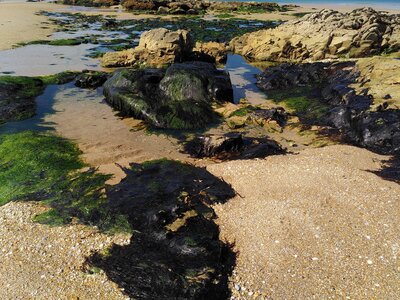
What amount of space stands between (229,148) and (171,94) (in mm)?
6301

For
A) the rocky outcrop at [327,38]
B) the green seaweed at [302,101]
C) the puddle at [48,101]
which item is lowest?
the puddle at [48,101]

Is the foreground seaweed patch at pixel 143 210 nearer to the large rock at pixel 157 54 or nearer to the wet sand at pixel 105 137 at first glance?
the wet sand at pixel 105 137

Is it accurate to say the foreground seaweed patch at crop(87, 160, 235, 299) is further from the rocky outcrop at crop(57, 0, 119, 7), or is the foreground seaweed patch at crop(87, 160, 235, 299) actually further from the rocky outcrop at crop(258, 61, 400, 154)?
the rocky outcrop at crop(57, 0, 119, 7)

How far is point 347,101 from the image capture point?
1648 cm

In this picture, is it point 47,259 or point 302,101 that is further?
point 302,101

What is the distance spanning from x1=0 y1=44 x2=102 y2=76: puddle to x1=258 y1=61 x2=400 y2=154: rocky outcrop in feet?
44.4

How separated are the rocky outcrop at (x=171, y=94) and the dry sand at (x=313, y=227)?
497 cm

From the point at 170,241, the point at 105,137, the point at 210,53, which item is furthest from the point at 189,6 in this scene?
the point at 170,241

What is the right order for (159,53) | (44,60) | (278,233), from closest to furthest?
(278,233)
(159,53)
(44,60)

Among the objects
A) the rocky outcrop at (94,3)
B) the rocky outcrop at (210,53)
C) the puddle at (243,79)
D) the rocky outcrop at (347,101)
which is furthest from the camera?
the rocky outcrop at (94,3)

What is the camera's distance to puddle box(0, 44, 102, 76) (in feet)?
78.1

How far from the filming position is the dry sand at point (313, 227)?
725cm

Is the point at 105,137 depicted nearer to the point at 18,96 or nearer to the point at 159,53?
the point at 18,96

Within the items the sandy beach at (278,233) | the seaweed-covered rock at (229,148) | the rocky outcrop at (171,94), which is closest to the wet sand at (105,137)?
the sandy beach at (278,233)
